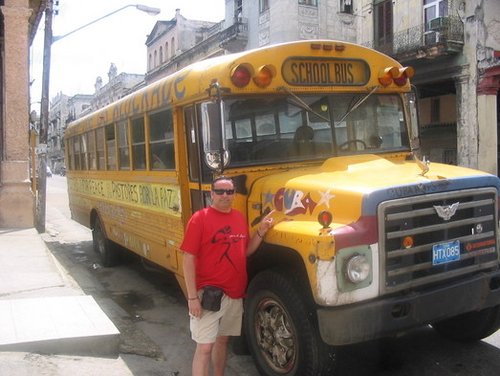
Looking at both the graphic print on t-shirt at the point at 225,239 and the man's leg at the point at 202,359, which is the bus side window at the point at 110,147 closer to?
the graphic print on t-shirt at the point at 225,239

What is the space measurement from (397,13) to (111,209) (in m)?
15.7

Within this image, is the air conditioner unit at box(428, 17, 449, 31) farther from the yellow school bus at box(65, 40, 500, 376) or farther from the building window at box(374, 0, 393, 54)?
the yellow school bus at box(65, 40, 500, 376)

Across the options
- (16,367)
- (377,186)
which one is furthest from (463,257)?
(16,367)

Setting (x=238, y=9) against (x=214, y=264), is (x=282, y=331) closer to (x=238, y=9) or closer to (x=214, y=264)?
(x=214, y=264)

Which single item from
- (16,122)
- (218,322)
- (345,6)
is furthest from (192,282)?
(345,6)

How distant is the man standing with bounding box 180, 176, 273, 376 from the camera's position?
3477mm

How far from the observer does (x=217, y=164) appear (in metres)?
4.16

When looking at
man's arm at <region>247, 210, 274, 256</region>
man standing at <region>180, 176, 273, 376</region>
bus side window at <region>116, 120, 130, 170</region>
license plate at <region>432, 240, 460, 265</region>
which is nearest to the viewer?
man standing at <region>180, 176, 273, 376</region>

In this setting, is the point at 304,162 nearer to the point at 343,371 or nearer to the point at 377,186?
the point at 377,186

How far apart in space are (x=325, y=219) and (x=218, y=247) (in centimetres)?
72

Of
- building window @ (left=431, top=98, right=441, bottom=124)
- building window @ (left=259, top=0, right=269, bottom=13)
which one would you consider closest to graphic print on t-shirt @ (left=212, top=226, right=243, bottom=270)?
building window @ (left=431, top=98, right=441, bottom=124)

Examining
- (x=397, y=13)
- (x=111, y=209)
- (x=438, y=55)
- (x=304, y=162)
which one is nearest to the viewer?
(x=304, y=162)

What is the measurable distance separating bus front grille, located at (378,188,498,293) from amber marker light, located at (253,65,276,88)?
4.94 feet

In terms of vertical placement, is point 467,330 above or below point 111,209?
below
